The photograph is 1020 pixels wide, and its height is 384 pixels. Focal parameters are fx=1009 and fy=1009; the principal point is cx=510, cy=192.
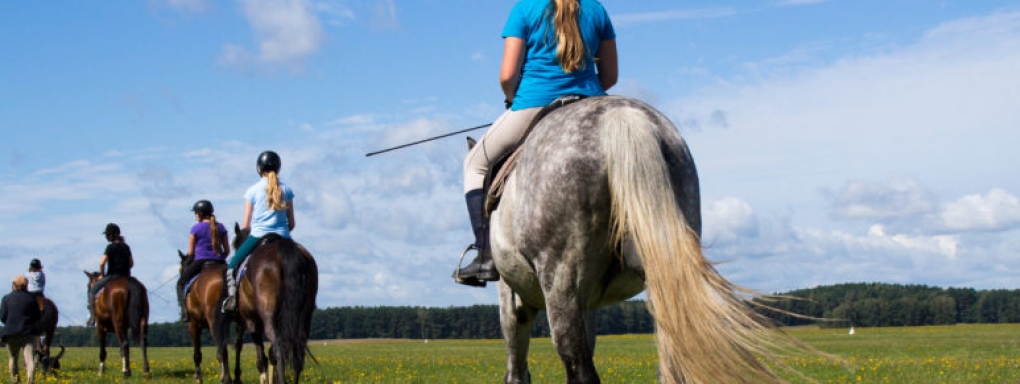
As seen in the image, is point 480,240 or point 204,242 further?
point 204,242

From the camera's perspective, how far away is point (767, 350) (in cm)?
464

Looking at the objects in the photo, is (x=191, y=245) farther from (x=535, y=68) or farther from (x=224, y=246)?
(x=535, y=68)

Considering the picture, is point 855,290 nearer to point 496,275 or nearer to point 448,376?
point 448,376

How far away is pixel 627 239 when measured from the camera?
490cm

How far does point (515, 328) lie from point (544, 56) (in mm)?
1816

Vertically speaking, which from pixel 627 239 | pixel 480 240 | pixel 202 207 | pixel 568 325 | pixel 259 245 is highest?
pixel 202 207

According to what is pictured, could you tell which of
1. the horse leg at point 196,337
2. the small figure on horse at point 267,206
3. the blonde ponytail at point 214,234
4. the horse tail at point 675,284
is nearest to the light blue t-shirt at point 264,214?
the small figure on horse at point 267,206

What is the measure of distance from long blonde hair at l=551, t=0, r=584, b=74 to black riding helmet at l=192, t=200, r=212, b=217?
40.3 ft

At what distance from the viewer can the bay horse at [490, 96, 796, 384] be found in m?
4.68

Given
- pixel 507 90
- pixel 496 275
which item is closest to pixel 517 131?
pixel 507 90

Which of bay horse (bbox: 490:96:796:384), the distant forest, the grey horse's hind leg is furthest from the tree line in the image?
bay horse (bbox: 490:96:796:384)

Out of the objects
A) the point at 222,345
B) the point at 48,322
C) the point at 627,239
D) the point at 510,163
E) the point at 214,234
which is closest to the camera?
the point at 627,239

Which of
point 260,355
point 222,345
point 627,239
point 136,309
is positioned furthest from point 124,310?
point 627,239

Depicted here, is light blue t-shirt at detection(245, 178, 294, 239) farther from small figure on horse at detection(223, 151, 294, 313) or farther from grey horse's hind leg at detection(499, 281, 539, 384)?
grey horse's hind leg at detection(499, 281, 539, 384)
